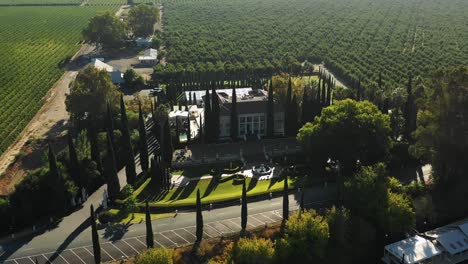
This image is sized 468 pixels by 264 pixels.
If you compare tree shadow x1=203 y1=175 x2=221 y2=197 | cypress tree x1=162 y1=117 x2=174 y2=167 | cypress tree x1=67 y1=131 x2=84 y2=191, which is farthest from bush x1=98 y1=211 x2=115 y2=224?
cypress tree x1=162 y1=117 x2=174 y2=167

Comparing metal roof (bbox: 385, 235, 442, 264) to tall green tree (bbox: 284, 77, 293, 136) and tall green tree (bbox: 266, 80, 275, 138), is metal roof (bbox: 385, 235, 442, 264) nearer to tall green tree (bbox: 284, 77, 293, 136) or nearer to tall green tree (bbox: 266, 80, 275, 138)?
tall green tree (bbox: 284, 77, 293, 136)

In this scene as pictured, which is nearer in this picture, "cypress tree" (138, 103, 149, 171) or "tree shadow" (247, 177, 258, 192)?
"tree shadow" (247, 177, 258, 192)

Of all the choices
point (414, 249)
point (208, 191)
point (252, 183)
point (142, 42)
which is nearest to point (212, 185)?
point (208, 191)

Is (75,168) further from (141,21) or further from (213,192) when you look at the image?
(141,21)

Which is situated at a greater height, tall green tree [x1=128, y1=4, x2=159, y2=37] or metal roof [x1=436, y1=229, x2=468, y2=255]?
tall green tree [x1=128, y1=4, x2=159, y2=37]

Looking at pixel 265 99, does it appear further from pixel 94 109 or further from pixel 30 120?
pixel 30 120
